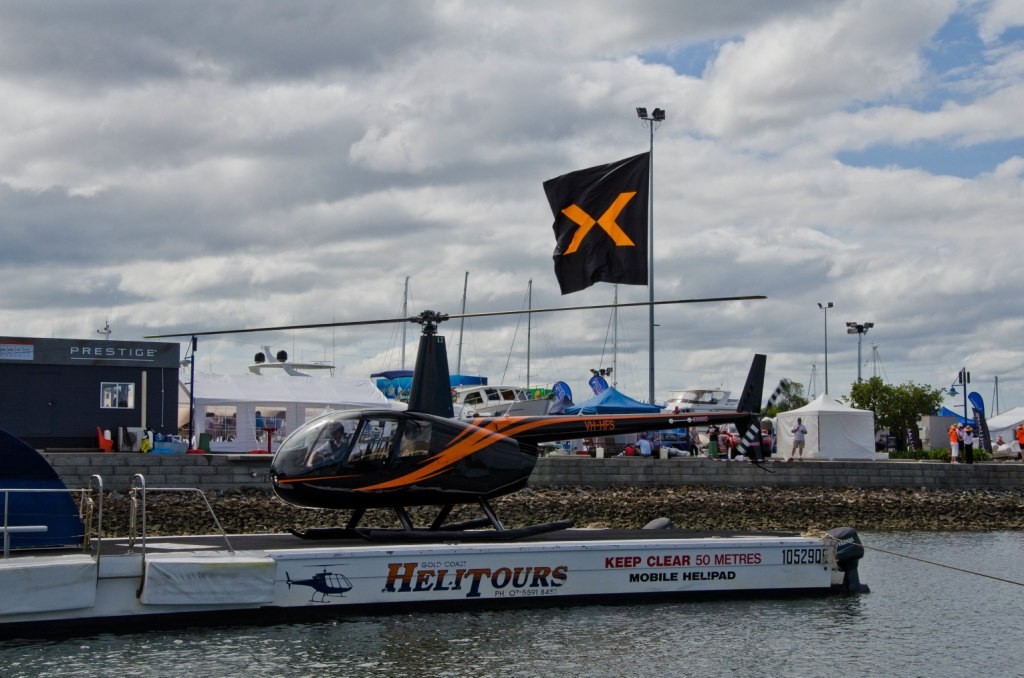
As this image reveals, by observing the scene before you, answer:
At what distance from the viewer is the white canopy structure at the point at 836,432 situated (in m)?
37.5

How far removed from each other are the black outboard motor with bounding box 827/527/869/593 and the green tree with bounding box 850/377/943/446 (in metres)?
50.0

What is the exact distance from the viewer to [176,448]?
3034cm

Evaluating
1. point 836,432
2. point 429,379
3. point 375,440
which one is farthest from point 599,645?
point 836,432

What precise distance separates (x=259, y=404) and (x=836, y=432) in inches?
741

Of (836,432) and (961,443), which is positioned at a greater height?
(836,432)

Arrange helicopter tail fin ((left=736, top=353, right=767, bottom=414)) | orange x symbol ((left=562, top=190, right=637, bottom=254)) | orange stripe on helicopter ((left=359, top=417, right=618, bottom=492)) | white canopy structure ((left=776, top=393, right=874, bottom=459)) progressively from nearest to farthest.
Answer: orange stripe on helicopter ((left=359, top=417, right=618, bottom=492)) → helicopter tail fin ((left=736, top=353, right=767, bottom=414)) → orange x symbol ((left=562, top=190, right=637, bottom=254)) → white canopy structure ((left=776, top=393, right=874, bottom=459))

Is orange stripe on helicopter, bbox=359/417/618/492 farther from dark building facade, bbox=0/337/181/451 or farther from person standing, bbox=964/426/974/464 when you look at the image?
person standing, bbox=964/426/974/464

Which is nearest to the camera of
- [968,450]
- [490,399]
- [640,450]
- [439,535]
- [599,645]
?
[599,645]

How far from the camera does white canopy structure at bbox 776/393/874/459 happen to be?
3753 centimetres

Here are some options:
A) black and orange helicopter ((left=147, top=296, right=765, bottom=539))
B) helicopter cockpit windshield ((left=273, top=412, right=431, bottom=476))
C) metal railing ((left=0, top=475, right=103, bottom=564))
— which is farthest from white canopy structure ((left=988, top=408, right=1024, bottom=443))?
metal railing ((left=0, top=475, right=103, bottom=564))

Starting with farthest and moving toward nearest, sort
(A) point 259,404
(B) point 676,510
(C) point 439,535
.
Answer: (A) point 259,404, (B) point 676,510, (C) point 439,535

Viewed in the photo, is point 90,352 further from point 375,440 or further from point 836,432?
point 836,432

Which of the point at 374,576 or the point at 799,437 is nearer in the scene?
the point at 374,576

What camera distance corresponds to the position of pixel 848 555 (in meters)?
16.5
